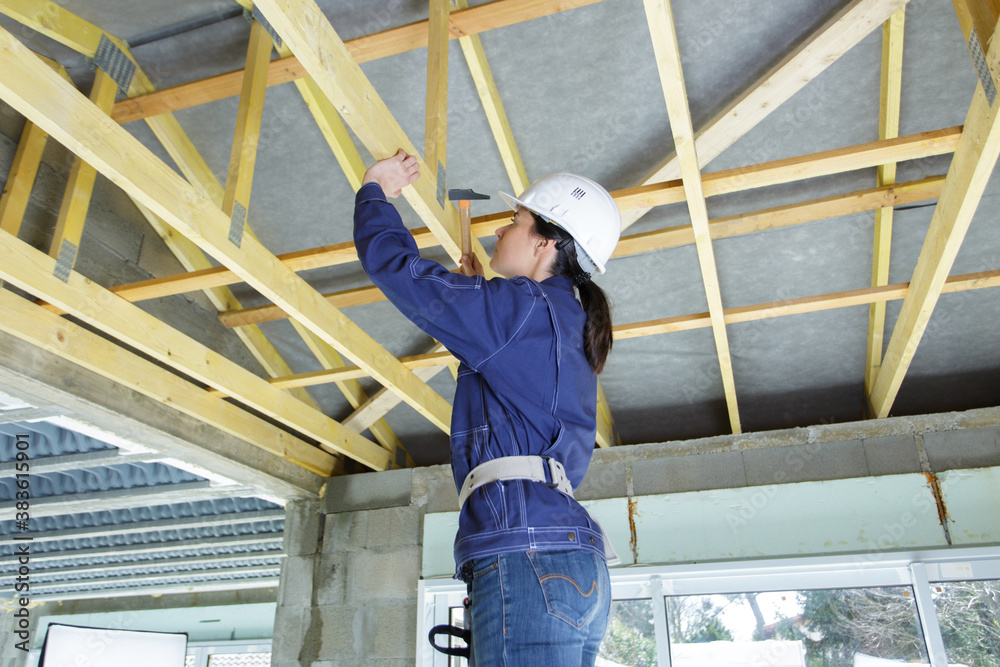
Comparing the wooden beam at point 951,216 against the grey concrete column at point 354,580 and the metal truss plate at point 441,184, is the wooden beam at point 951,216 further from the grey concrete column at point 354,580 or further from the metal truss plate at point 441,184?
the grey concrete column at point 354,580

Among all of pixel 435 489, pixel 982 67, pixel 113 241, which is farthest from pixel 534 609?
pixel 435 489

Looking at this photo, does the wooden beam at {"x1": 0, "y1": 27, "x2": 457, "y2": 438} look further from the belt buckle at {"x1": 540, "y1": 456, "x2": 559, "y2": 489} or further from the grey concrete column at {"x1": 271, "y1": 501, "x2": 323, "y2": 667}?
the grey concrete column at {"x1": 271, "y1": 501, "x2": 323, "y2": 667}

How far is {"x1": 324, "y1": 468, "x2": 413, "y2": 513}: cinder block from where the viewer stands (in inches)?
201

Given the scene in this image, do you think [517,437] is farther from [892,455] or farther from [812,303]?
[892,455]

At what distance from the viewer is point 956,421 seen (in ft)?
13.8

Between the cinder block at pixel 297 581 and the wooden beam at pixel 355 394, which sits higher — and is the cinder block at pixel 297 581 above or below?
below

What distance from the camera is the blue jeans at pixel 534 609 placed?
1143 millimetres

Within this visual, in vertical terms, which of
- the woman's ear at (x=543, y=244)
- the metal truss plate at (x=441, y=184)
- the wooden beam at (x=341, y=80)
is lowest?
the woman's ear at (x=543, y=244)

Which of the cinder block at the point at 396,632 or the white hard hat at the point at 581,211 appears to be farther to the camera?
the cinder block at the point at 396,632

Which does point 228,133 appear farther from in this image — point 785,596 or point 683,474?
point 785,596

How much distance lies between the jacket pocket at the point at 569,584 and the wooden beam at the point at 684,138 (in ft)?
4.38

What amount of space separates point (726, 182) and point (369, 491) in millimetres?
3381

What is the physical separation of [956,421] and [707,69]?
254cm

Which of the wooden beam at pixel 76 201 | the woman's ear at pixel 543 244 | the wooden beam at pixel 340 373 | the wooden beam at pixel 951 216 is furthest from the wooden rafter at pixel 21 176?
the wooden beam at pixel 951 216
